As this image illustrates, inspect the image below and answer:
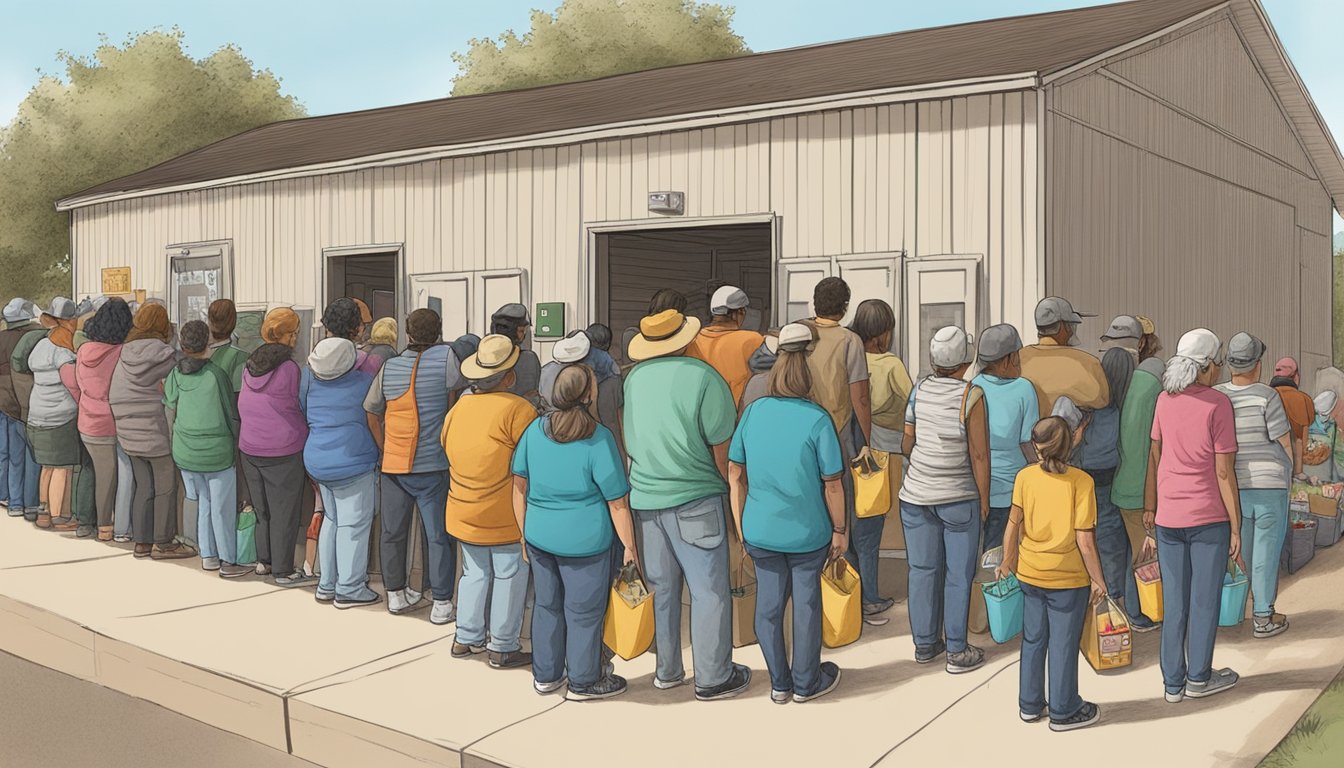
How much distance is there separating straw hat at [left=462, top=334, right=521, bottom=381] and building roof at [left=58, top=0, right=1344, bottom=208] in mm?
4013

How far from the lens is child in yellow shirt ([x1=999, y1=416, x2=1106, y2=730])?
477 cm

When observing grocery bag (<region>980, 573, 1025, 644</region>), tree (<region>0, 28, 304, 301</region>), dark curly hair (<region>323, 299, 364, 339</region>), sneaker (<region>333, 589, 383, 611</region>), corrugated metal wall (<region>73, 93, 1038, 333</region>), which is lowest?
sneaker (<region>333, 589, 383, 611</region>)

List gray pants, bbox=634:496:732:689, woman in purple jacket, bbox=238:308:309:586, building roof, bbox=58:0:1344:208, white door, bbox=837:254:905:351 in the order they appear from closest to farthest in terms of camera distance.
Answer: gray pants, bbox=634:496:732:689 < woman in purple jacket, bbox=238:308:309:586 < white door, bbox=837:254:905:351 < building roof, bbox=58:0:1344:208

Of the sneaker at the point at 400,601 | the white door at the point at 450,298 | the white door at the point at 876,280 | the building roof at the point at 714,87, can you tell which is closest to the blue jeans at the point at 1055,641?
the white door at the point at 876,280

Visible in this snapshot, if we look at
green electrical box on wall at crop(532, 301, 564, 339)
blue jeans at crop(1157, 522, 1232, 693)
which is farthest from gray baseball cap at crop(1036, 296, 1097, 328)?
green electrical box on wall at crop(532, 301, 564, 339)

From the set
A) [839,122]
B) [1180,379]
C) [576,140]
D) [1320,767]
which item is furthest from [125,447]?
[1320,767]

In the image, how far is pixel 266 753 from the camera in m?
5.46

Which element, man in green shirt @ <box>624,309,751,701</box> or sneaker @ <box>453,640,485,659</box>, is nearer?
man in green shirt @ <box>624,309,751,701</box>

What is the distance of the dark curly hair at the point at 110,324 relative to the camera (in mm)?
8570

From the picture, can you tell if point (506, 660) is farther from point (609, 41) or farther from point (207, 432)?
point (609, 41)

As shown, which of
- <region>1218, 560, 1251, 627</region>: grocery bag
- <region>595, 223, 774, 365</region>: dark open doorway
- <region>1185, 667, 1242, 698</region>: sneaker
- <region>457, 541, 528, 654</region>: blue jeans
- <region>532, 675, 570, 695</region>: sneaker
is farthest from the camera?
<region>595, 223, 774, 365</region>: dark open doorway

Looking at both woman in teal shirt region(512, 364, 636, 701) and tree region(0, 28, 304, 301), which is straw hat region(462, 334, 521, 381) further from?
tree region(0, 28, 304, 301)

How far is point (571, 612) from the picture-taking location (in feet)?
17.7

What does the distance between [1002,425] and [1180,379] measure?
88 centimetres
